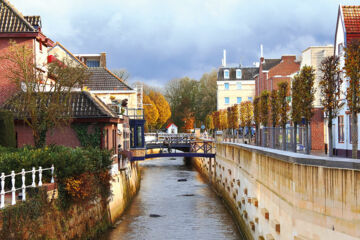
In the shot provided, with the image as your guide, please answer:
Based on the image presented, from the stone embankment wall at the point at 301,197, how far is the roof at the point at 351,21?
385 inches

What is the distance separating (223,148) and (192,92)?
69049mm

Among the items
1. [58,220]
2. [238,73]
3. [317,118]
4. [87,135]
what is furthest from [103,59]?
[58,220]

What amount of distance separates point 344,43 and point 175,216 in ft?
45.9

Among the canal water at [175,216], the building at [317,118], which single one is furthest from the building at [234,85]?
the building at [317,118]

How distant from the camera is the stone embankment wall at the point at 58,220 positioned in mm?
14095

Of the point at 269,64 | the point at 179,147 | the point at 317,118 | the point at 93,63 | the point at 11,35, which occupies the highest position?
the point at 93,63

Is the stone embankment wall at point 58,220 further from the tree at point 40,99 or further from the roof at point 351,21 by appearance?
the roof at point 351,21

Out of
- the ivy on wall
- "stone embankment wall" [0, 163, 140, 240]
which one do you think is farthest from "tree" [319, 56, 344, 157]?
the ivy on wall

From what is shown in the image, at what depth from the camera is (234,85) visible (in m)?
96.1

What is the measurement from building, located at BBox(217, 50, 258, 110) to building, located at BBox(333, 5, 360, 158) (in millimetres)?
65023

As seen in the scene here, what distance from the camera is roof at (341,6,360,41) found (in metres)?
28.7

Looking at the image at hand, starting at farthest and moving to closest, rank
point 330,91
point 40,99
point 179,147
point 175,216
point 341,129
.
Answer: point 179,147 < point 175,216 < point 341,129 < point 40,99 < point 330,91

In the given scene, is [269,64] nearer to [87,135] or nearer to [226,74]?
[226,74]

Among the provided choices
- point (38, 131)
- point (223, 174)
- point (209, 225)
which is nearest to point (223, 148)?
point (223, 174)
